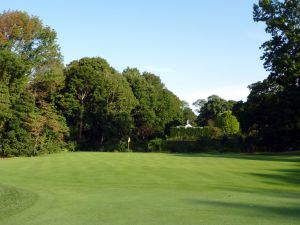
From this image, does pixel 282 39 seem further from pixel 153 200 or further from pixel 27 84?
pixel 153 200

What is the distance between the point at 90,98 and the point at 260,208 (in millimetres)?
56387

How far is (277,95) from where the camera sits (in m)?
49.7

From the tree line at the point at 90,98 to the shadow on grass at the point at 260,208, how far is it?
36.5m

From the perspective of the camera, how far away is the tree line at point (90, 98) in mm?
47250

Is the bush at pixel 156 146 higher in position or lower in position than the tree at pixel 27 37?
lower

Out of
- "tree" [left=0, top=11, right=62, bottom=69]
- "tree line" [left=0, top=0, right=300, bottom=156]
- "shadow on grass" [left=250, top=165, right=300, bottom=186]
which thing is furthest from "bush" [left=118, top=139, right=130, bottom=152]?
"shadow on grass" [left=250, top=165, right=300, bottom=186]

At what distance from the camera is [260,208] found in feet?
33.5

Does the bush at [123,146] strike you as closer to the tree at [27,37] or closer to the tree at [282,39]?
the tree at [27,37]

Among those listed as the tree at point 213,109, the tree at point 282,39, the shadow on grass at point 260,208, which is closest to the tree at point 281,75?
the tree at point 282,39

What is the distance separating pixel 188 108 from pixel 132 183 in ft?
316

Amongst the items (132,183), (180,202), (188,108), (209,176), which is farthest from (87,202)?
(188,108)

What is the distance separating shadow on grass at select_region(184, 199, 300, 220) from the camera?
31.0 feet

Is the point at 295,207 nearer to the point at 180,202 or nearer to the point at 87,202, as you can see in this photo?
the point at 180,202

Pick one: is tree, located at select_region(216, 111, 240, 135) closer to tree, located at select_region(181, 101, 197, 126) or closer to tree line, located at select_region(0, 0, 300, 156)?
tree line, located at select_region(0, 0, 300, 156)
